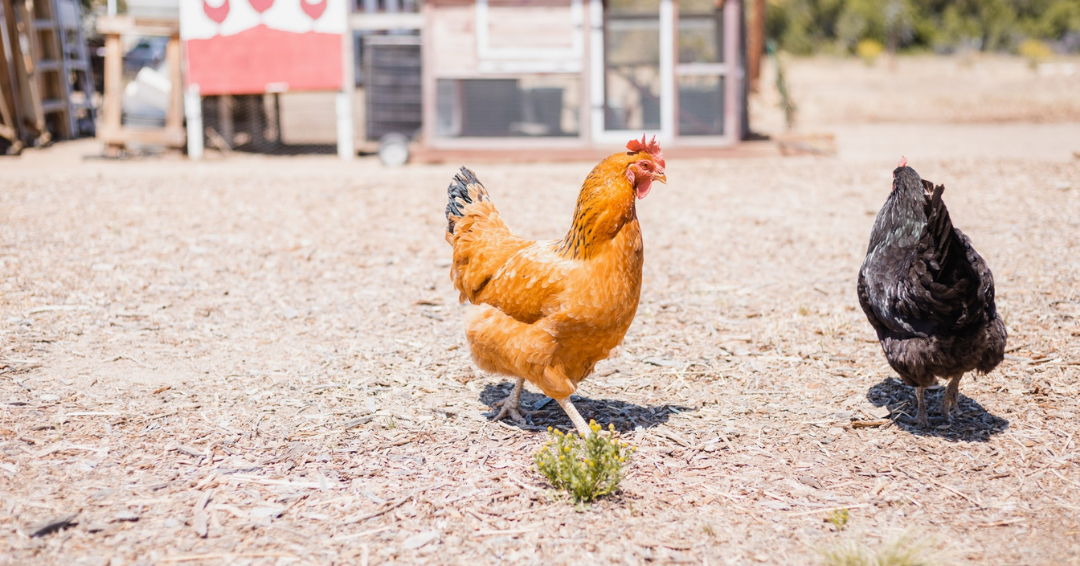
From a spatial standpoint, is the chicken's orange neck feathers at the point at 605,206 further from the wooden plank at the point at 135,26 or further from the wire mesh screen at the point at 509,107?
the wooden plank at the point at 135,26

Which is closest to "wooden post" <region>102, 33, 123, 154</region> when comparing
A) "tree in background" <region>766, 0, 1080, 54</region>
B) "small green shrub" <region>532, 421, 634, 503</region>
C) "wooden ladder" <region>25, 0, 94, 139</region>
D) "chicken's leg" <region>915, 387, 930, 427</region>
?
"wooden ladder" <region>25, 0, 94, 139</region>

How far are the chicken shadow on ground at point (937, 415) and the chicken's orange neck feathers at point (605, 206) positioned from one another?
66.4 inches

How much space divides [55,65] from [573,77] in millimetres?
9236

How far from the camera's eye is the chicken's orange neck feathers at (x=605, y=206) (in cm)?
351

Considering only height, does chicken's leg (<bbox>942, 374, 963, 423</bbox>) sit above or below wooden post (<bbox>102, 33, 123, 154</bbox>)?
below

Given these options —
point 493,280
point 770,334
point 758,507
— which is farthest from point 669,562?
point 770,334

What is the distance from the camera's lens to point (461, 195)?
13.8ft

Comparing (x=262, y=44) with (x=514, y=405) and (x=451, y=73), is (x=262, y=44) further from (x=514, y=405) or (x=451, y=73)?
(x=514, y=405)

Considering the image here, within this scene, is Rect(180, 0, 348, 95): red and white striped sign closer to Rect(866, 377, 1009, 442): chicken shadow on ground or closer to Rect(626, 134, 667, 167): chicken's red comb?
Rect(626, 134, 667, 167): chicken's red comb

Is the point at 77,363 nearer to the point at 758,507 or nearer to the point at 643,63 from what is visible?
the point at 758,507

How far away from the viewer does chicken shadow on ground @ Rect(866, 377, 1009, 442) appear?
385 cm

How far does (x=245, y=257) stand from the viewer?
6652 mm

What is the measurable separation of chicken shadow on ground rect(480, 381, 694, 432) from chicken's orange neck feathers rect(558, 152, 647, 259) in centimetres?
93

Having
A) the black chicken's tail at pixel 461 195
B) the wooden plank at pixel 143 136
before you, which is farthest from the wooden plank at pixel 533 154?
the black chicken's tail at pixel 461 195
